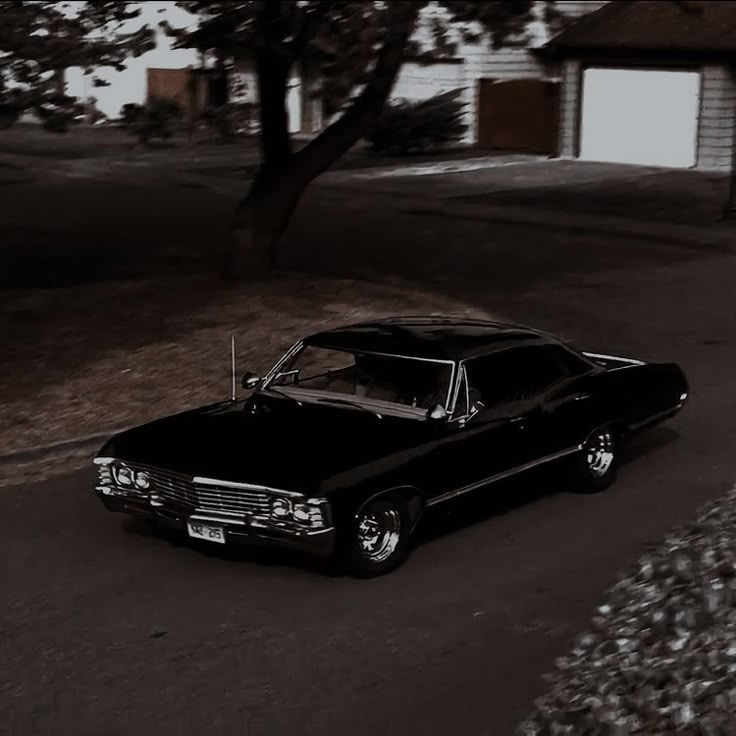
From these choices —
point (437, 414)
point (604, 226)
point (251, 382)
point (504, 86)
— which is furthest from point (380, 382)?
point (504, 86)

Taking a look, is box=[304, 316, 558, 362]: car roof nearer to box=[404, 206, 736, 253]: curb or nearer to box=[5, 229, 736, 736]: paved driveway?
box=[5, 229, 736, 736]: paved driveway

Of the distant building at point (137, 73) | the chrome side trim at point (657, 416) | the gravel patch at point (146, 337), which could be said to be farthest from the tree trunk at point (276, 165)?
the distant building at point (137, 73)

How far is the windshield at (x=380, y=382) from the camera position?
35.1ft

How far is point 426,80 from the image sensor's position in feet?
145

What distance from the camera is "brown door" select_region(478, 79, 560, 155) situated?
4103 centimetres

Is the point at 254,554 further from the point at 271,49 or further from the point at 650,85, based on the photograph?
the point at 650,85

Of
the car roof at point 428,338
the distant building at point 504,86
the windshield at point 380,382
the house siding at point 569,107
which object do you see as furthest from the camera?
the distant building at point 504,86

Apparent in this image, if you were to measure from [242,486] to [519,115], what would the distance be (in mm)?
33484

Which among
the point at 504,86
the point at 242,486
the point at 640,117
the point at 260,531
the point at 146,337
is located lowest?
the point at 640,117

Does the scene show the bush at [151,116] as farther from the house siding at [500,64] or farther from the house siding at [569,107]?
the house siding at [500,64]

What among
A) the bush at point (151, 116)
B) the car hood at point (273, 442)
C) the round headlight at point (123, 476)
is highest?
the bush at point (151, 116)

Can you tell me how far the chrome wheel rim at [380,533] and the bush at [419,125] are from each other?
102 ft

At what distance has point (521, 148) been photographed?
41906mm

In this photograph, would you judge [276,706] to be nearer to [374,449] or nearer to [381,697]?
[381,697]
